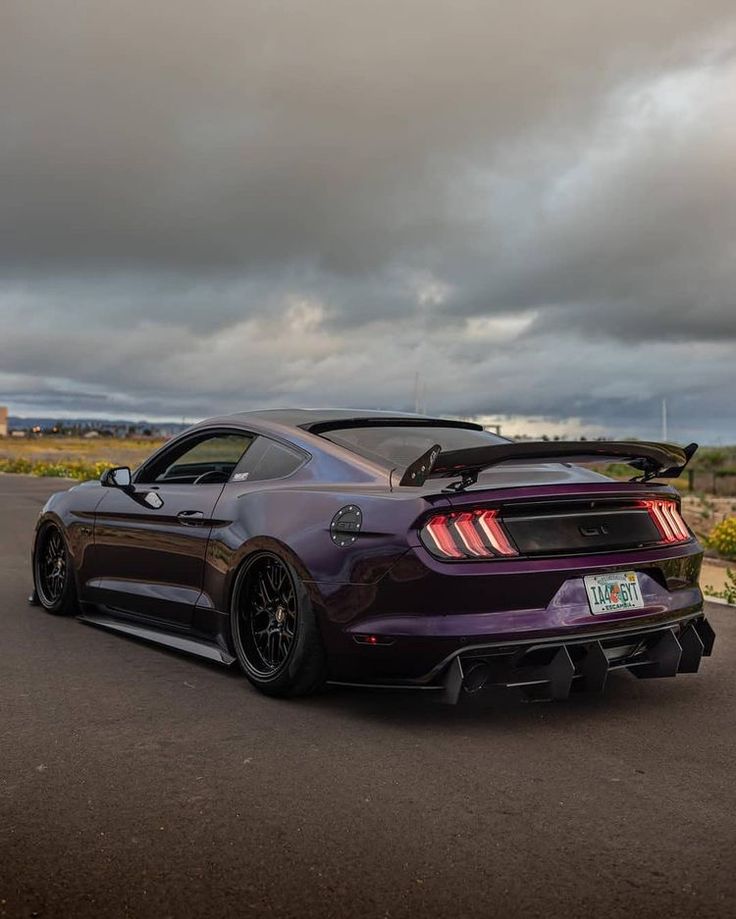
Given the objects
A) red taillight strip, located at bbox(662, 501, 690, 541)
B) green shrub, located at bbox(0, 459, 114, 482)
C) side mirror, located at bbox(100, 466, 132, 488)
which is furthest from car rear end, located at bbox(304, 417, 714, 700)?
green shrub, located at bbox(0, 459, 114, 482)

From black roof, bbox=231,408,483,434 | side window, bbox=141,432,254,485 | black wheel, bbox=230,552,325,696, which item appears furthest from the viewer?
side window, bbox=141,432,254,485

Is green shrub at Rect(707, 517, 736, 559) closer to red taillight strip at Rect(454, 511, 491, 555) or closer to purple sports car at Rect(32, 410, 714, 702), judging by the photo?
purple sports car at Rect(32, 410, 714, 702)

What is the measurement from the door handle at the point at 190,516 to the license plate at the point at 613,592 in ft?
7.56

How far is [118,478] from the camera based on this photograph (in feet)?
23.4

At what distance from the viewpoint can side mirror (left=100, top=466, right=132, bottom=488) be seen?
7.10m

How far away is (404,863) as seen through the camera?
343 centimetres

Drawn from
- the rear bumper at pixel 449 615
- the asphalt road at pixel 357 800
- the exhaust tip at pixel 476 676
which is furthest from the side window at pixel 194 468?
the exhaust tip at pixel 476 676

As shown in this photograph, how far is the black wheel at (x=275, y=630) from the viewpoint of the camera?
17.1 ft

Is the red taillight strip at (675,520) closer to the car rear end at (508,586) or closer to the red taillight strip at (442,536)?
the car rear end at (508,586)

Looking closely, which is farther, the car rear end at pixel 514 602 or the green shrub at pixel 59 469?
the green shrub at pixel 59 469

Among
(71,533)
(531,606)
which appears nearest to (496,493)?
(531,606)

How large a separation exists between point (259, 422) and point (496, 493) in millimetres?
1805

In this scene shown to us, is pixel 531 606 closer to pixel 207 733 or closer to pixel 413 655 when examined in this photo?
pixel 413 655

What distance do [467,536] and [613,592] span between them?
0.78 metres
